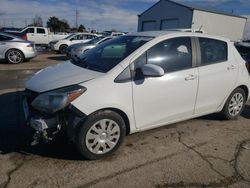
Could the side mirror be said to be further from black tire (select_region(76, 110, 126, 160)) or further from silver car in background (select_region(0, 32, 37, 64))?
silver car in background (select_region(0, 32, 37, 64))

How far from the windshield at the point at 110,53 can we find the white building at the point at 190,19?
26727mm

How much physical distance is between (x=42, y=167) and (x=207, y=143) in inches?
95.7

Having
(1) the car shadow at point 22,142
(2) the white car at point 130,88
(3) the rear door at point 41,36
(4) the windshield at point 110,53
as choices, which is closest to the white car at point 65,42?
(3) the rear door at point 41,36

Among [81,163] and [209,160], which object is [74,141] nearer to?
[81,163]

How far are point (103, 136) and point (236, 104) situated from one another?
9.34ft

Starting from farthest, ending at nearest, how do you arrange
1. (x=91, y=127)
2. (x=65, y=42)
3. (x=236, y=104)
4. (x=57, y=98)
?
(x=65, y=42) → (x=236, y=104) → (x=91, y=127) → (x=57, y=98)

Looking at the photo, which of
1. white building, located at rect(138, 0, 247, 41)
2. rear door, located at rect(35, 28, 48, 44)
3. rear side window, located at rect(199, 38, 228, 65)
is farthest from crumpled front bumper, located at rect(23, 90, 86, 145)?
white building, located at rect(138, 0, 247, 41)

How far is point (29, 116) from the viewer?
10.1ft

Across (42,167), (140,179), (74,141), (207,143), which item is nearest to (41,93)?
(74,141)

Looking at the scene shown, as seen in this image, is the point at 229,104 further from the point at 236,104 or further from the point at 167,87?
the point at 167,87

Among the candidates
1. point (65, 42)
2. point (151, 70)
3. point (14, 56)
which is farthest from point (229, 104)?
point (65, 42)

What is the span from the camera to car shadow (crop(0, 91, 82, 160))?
3.28 metres

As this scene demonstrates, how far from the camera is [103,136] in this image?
10.3ft

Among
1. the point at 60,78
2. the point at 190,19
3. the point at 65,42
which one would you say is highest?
the point at 190,19
